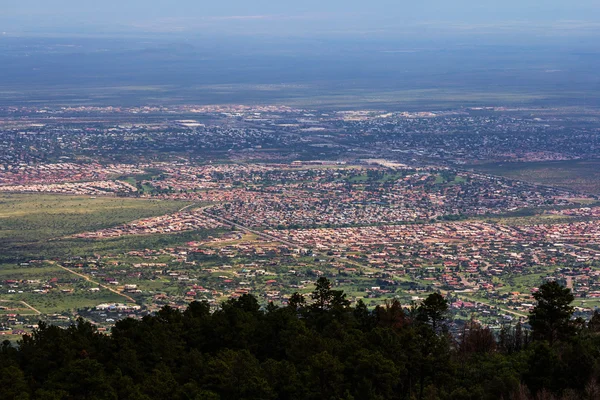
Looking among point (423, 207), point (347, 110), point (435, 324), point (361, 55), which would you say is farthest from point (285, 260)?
point (361, 55)

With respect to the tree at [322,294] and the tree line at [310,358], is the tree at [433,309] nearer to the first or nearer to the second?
the tree line at [310,358]

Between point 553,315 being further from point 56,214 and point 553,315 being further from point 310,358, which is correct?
point 56,214

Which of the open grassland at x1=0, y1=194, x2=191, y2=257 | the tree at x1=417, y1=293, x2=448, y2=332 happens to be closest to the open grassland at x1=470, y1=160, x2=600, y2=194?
the open grassland at x1=0, y1=194, x2=191, y2=257

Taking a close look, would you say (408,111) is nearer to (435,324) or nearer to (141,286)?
(141,286)

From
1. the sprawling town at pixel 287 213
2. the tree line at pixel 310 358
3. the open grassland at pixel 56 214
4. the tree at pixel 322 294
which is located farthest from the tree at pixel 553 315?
the open grassland at pixel 56 214

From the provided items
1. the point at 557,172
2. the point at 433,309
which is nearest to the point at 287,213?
the point at 557,172

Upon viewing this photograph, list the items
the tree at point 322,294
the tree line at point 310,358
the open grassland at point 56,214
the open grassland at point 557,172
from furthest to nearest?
1. the open grassland at point 557,172
2. the open grassland at point 56,214
3. the tree at point 322,294
4. the tree line at point 310,358
